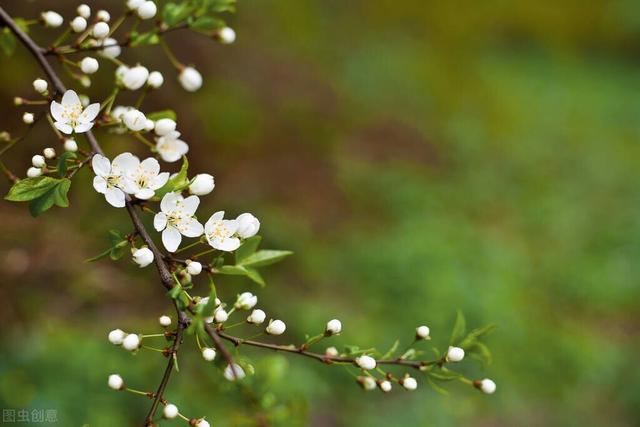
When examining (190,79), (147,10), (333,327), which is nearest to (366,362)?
(333,327)

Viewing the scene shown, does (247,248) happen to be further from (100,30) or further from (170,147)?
(100,30)

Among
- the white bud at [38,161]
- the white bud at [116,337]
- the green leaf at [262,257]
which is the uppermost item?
the white bud at [38,161]

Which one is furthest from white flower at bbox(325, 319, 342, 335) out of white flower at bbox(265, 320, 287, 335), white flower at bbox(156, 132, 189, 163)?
white flower at bbox(156, 132, 189, 163)

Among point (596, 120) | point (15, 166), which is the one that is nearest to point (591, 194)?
point (596, 120)

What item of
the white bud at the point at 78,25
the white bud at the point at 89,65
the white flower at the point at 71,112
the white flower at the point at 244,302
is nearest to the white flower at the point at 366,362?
the white flower at the point at 244,302

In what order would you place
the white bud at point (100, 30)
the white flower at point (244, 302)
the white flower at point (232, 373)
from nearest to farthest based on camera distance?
the white flower at point (232, 373) → the white flower at point (244, 302) → the white bud at point (100, 30)

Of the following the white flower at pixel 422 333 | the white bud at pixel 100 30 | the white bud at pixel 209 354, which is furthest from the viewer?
the white flower at pixel 422 333

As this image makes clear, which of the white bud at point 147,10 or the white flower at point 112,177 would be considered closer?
the white flower at point 112,177

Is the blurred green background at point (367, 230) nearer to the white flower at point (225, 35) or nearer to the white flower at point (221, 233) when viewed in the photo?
the white flower at point (221, 233)
